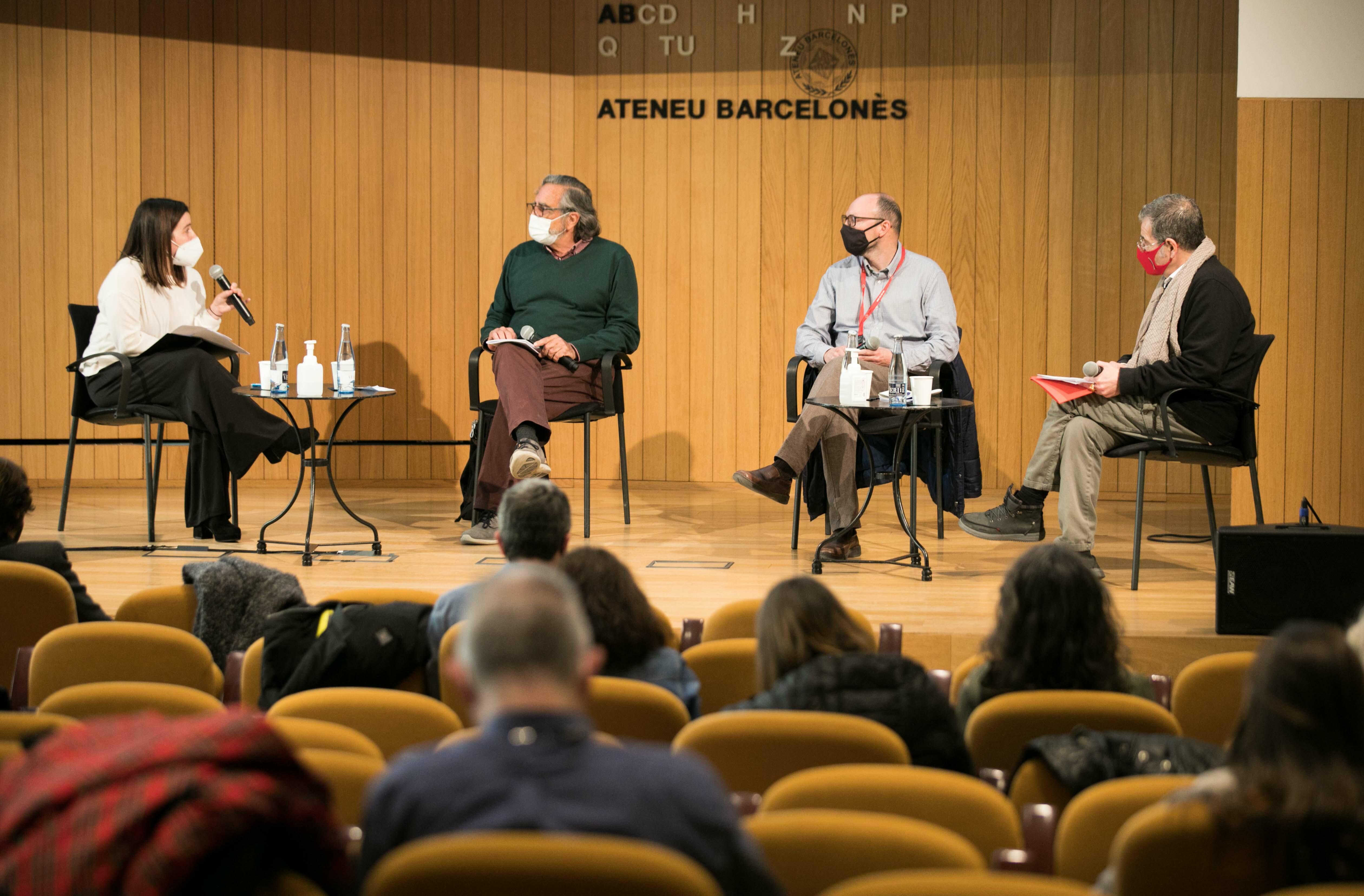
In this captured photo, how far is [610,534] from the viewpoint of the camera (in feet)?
17.0

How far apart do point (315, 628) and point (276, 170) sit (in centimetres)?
496

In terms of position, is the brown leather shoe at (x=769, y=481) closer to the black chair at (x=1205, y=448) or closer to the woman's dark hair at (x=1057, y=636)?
the black chair at (x=1205, y=448)

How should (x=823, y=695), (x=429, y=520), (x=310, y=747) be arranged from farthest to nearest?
(x=429, y=520) < (x=823, y=695) < (x=310, y=747)

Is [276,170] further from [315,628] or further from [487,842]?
[487,842]

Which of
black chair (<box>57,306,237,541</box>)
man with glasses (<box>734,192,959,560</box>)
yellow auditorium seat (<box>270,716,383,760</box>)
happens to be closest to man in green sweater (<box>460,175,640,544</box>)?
man with glasses (<box>734,192,959,560</box>)

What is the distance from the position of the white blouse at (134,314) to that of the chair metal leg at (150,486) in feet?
1.03

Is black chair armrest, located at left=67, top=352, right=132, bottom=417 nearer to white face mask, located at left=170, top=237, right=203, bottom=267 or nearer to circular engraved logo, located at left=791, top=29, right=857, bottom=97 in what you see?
white face mask, located at left=170, top=237, right=203, bottom=267

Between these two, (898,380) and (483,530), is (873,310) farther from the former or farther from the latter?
(483,530)

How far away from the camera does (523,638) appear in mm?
1450

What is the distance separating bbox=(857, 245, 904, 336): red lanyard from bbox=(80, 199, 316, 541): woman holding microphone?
7.08 ft

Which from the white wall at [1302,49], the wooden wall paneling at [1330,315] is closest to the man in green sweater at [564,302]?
the white wall at [1302,49]

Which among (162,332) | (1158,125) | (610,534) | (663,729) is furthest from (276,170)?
(663,729)

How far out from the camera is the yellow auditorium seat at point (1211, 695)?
91.6 inches

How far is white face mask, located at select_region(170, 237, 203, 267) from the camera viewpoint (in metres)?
5.35
